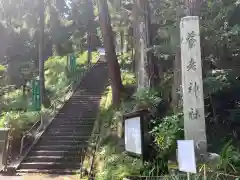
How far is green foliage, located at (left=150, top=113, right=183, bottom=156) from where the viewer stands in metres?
8.86

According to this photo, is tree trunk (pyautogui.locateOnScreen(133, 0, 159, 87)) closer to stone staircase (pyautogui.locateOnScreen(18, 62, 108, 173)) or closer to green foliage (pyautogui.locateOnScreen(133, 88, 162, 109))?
green foliage (pyautogui.locateOnScreen(133, 88, 162, 109))

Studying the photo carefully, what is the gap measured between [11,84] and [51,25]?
20.7ft

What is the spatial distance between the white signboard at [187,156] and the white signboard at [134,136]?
9.54 feet

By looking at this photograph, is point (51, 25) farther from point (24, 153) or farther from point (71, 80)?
point (24, 153)

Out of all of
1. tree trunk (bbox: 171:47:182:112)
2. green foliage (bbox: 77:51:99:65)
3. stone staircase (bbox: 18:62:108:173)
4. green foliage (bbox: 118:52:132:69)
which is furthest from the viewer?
green foliage (bbox: 77:51:99:65)

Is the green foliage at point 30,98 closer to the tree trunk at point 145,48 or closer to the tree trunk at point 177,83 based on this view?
the tree trunk at point 145,48

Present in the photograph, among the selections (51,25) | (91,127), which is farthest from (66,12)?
(91,127)

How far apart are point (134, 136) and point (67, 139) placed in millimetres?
5858

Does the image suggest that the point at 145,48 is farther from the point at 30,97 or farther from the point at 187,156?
the point at 30,97

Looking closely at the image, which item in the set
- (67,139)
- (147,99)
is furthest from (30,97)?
(147,99)

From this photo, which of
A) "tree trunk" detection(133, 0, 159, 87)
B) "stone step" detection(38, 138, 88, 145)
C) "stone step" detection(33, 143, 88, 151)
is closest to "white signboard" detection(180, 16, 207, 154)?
"tree trunk" detection(133, 0, 159, 87)

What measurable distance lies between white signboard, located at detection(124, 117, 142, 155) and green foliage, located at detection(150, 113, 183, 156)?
491mm

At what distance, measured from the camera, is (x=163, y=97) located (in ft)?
40.5

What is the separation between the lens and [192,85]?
770 cm
